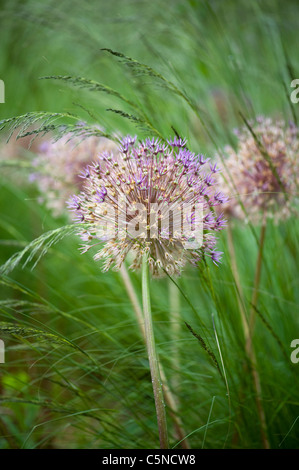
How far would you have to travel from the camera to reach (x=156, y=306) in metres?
1.37

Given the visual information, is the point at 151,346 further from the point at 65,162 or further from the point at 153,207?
the point at 65,162

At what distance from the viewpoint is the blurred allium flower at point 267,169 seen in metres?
1.35

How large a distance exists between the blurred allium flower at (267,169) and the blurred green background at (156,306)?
0.12m

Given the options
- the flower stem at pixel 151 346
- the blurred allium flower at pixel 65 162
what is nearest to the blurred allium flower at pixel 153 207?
the flower stem at pixel 151 346

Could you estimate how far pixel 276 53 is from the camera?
1800 millimetres

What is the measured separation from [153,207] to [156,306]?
53 centimetres

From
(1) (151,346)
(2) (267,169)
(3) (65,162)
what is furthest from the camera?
(3) (65,162)

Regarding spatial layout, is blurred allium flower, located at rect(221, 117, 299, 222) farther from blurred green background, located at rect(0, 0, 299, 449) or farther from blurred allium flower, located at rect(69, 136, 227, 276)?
blurred allium flower, located at rect(69, 136, 227, 276)

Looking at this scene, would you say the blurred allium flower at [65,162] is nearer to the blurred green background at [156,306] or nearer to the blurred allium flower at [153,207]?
the blurred green background at [156,306]

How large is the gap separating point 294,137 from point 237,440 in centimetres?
99

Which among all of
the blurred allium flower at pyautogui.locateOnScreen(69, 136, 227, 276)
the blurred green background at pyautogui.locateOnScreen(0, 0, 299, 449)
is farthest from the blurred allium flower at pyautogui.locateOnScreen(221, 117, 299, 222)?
the blurred allium flower at pyautogui.locateOnScreen(69, 136, 227, 276)

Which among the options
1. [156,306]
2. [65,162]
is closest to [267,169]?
[156,306]
